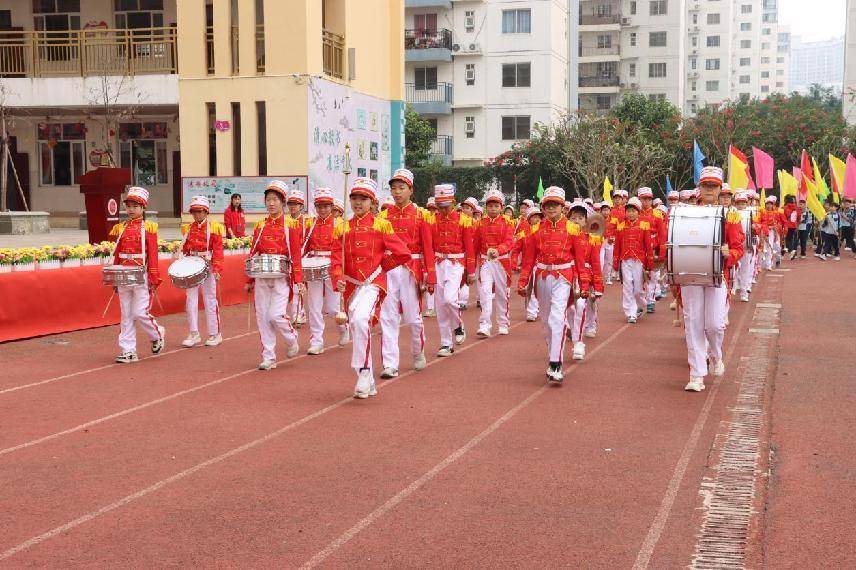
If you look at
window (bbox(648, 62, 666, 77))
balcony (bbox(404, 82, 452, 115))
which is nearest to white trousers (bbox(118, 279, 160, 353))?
balcony (bbox(404, 82, 452, 115))

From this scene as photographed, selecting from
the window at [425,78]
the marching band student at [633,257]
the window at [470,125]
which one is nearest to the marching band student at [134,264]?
the marching band student at [633,257]

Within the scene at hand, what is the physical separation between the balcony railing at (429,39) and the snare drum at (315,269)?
42.8m

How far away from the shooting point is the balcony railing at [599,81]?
247ft

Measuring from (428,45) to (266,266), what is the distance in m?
44.6

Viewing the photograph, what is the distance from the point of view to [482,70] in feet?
179

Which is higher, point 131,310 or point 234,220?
point 234,220

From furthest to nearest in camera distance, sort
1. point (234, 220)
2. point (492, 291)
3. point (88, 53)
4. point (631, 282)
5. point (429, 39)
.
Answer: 1. point (429, 39)
2. point (88, 53)
3. point (234, 220)
4. point (631, 282)
5. point (492, 291)

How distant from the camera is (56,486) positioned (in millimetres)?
6848

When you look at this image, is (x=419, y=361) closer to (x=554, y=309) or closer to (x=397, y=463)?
(x=554, y=309)

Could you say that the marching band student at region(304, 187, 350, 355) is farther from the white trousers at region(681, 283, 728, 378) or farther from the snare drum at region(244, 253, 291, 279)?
the white trousers at region(681, 283, 728, 378)

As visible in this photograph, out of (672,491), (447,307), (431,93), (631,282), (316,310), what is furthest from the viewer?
(431,93)

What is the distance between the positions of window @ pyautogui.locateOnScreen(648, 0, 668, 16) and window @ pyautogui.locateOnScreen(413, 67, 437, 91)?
32604mm

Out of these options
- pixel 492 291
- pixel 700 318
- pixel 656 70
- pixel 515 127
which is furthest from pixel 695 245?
pixel 656 70

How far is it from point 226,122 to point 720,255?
63.5ft
